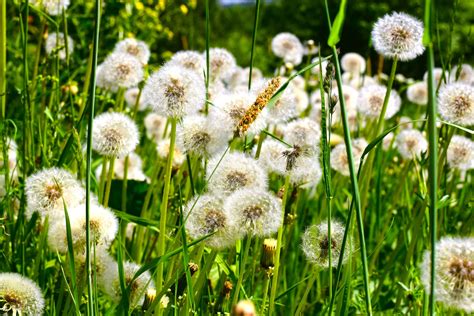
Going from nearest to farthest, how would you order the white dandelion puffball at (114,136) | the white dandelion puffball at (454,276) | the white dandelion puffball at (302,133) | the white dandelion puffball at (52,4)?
the white dandelion puffball at (454,276), the white dandelion puffball at (114,136), the white dandelion puffball at (302,133), the white dandelion puffball at (52,4)

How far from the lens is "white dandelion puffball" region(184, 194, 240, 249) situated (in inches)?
46.8

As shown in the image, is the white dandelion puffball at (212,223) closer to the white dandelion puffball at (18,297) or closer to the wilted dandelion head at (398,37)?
the white dandelion puffball at (18,297)

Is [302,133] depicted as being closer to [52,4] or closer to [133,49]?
[133,49]

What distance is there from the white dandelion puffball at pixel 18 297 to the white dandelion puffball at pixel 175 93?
0.41 m

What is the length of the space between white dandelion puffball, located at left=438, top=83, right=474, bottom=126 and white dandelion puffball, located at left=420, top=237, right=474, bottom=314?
69 centimetres

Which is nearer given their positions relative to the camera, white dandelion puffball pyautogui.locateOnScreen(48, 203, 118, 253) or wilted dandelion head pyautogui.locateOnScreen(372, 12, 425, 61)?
white dandelion puffball pyautogui.locateOnScreen(48, 203, 118, 253)

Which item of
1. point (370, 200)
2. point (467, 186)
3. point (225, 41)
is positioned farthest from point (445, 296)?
point (225, 41)

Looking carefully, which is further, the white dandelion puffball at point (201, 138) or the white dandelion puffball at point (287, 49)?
the white dandelion puffball at point (287, 49)

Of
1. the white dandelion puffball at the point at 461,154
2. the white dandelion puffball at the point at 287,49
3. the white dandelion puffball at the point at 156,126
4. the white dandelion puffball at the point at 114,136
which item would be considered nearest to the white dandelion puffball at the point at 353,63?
the white dandelion puffball at the point at 287,49

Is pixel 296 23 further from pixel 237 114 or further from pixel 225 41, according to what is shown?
pixel 237 114

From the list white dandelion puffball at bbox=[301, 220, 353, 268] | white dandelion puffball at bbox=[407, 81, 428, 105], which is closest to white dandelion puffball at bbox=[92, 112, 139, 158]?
white dandelion puffball at bbox=[301, 220, 353, 268]

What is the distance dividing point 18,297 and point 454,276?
73 centimetres

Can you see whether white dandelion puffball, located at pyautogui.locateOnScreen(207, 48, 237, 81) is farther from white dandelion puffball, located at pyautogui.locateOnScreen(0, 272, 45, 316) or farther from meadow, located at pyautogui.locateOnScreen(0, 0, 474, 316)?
white dandelion puffball, located at pyautogui.locateOnScreen(0, 272, 45, 316)

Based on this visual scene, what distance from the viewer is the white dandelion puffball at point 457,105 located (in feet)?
5.25
